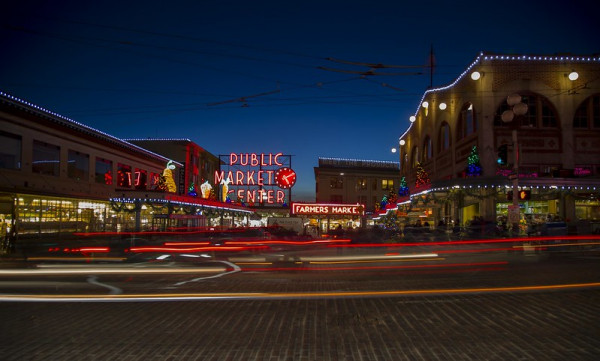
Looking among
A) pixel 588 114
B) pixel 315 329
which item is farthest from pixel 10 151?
pixel 588 114

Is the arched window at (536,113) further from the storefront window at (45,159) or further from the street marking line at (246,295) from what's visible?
the storefront window at (45,159)

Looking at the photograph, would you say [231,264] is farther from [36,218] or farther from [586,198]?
[586,198]

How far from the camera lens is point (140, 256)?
21422mm

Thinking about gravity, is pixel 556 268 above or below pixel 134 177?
below

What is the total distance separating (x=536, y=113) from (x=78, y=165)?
3561 centimetres

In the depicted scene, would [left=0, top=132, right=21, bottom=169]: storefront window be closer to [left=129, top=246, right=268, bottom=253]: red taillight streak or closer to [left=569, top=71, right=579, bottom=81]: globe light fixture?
[left=129, top=246, right=268, bottom=253]: red taillight streak

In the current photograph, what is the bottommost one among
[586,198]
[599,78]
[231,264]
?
[231,264]

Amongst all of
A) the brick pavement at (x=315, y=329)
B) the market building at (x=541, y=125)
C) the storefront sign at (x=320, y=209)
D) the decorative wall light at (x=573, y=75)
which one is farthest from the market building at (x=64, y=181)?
the decorative wall light at (x=573, y=75)

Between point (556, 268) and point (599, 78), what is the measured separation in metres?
23.3

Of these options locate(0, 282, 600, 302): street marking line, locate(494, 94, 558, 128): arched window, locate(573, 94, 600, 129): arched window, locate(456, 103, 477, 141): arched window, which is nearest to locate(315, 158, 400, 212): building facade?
locate(456, 103, 477, 141): arched window

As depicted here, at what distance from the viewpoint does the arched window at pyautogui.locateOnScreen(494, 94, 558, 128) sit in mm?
32594

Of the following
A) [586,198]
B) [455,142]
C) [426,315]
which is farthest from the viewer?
[455,142]

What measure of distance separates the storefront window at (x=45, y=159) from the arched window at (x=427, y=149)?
33.8 meters

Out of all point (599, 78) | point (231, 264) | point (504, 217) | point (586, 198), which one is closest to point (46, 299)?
point (231, 264)
